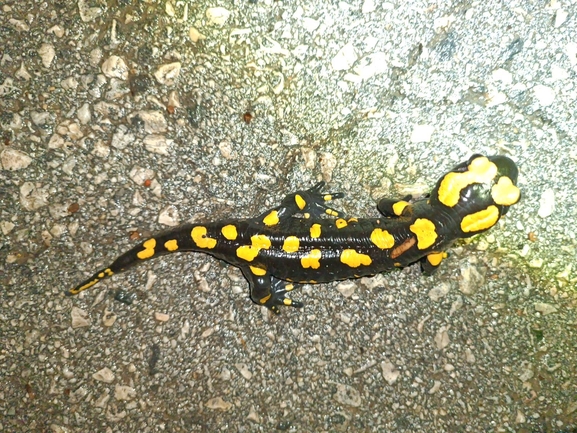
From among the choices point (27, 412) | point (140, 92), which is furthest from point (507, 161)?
point (27, 412)

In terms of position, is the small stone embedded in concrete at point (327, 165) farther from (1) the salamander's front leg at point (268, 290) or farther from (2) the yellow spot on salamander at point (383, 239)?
(1) the salamander's front leg at point (268, 290)

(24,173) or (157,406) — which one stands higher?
(24,173)

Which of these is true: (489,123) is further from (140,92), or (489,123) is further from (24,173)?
(24,173)

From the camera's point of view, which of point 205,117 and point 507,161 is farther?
point 205,117

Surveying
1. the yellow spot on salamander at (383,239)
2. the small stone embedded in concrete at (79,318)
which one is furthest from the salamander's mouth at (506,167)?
the small stone embedded in concrete at (79,318)

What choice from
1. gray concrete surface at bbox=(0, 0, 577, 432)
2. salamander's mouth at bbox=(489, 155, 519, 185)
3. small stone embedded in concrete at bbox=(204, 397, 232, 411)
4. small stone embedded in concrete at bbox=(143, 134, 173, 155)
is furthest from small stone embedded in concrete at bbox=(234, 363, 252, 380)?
salamander's mouth at bbox=(489, 155, 519, 185)

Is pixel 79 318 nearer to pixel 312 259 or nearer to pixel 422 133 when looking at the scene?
pixel 312 259

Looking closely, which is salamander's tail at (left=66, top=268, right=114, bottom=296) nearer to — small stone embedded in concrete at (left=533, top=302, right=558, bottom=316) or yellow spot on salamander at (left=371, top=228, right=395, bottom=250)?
yellow spot on salamander at (left=371, top=228, right=395, bottom=250)
